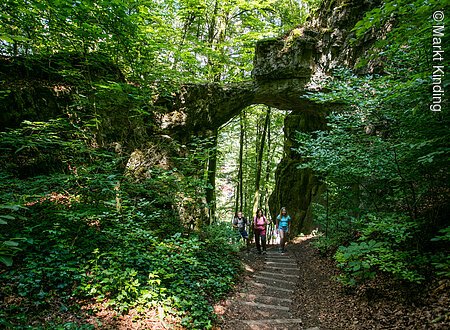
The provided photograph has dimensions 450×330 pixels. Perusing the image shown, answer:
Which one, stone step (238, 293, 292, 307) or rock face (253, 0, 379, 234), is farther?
rock face (253, 0, 379, 234)

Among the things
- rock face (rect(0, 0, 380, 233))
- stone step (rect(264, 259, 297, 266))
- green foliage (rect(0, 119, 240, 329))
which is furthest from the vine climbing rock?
rock face (rect(0, 0, 380, 233))

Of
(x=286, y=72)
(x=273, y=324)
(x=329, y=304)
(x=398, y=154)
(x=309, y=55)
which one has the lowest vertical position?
(x=273, y=324)

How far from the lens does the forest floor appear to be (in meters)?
A: 3.30

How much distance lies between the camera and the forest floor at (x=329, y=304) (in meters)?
3.30

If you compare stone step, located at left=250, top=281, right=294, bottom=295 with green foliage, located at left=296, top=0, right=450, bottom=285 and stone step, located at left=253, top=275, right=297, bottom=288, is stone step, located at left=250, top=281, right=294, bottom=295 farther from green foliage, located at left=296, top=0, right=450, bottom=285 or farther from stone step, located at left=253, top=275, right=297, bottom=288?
green foliage, located at left=296, top=0, right=450, bottom=285

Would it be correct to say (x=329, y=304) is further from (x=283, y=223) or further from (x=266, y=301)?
(x=283, y=223)

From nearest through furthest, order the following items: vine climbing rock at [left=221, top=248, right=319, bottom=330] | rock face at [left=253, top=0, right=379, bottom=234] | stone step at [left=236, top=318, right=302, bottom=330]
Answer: stone step at [left=236, top=318, right=302, bottom=330], vine climbing rock at [left=221, top=248, right=319, bottom=330], rock face at [left=253, top=0, right=379, bottom=234]

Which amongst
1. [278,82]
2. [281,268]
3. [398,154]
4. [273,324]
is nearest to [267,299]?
[273,324]

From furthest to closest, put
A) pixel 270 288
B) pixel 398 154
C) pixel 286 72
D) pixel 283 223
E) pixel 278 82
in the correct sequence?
pixel 278 82 < pixel 286 72 < pixel 283 223 < pixel 270 288 < pixel 398 154

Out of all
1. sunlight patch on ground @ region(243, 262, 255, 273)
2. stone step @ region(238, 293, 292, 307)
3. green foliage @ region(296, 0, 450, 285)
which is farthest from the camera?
sunlight patch on ground @ region(243, 262, 255, 273)

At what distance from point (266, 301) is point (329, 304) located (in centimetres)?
127

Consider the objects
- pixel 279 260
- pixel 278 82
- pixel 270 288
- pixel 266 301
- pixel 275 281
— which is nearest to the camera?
pixel 266 301

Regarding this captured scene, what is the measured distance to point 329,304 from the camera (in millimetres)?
4875

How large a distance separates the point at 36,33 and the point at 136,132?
3700 millimetres
